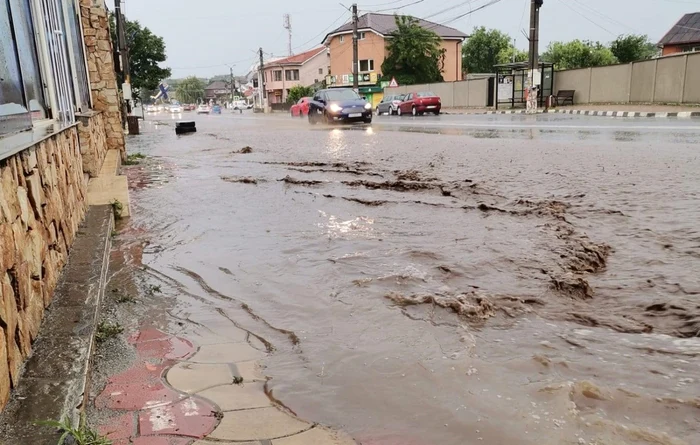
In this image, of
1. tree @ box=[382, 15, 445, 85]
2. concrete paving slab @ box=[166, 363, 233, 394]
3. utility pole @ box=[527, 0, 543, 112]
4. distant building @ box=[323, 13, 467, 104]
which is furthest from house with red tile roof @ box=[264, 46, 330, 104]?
concrete paving slab @ box=[166, 363, 233, 394]

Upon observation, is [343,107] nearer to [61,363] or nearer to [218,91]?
[61,363]

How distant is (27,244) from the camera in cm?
239

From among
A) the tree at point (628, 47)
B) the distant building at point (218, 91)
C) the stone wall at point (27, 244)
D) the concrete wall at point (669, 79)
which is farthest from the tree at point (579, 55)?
the distant building at point (218, 91)

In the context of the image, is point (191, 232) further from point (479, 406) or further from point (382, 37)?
point (382, 37)

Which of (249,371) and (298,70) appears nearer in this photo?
(249,371)

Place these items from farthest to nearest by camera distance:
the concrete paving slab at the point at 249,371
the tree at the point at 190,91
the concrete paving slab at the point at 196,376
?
the tree at the point at 190,91
the concrete paving slab at the point at 249,371
the concrete paving slab at the point at 196,376

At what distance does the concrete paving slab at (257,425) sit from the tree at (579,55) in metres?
48.4

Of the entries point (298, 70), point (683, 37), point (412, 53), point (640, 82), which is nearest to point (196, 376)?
point (640, 82)

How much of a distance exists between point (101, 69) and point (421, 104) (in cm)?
1943

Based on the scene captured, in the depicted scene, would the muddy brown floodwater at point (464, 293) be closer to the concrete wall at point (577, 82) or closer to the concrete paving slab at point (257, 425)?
the concrete paving slab at point (257, 425)

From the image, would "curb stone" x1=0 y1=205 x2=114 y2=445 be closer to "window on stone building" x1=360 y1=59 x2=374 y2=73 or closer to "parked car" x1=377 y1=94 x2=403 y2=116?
"parked car" x1=377 y1=94 x2=403 y2=116

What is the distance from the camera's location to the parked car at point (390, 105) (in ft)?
100

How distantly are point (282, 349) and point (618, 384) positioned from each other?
4.97 ft

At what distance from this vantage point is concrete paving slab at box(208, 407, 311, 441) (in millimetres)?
2012
